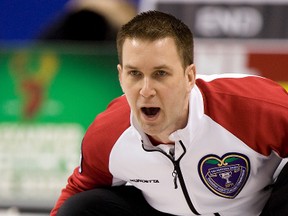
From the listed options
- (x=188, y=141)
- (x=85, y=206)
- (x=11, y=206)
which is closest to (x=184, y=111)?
(x=188, y=141)

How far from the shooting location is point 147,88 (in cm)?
212

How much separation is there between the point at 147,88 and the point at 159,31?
162mm

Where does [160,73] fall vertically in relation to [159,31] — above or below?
below

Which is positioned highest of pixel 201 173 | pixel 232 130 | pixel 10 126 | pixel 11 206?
pixel 232 130

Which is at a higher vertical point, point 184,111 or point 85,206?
point 184,111

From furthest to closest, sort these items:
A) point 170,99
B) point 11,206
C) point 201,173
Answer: point 11,206
point 201,173
point 170,99

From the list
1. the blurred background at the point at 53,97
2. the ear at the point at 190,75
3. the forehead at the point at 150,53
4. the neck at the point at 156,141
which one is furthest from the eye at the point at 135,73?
the blurred background at the point at 53,97

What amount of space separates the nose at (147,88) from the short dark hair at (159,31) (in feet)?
0.37

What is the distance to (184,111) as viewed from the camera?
229 cm

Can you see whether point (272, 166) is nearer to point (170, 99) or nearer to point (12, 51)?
point (170, 99)

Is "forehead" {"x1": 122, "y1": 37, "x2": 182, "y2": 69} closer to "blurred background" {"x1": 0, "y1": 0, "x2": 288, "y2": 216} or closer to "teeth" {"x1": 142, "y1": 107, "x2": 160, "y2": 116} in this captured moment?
"teeth" {"x1": 142, "y1": 107, "x2": 160, "y2": 116}

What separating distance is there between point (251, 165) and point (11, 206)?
163 cm

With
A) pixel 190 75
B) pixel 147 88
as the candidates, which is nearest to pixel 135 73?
pixel 147 88

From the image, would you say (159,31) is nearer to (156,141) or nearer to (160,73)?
(160,73)
